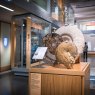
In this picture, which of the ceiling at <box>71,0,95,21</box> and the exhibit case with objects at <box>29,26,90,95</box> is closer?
the exhibit case with objects at <box>29,26,90,95</box>

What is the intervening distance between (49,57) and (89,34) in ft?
27.3

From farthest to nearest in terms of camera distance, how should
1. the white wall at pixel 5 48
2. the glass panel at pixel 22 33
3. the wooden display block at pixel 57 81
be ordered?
the white wall at pixel 5 48 → the glass panel at pixel 22 33 → the wooden display block at pixel 57 81

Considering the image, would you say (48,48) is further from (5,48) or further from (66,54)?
(5,48)

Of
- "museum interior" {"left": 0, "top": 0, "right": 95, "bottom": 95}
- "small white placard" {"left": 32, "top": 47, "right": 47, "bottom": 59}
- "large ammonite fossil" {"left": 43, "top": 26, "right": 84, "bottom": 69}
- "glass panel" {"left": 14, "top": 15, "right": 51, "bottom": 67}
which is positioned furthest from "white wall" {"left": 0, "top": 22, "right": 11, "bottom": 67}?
"small white placard" {"left": 32, "top": 47, "right": 47, "bottom": 59}

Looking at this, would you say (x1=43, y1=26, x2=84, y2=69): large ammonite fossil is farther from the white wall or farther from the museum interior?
the white wall

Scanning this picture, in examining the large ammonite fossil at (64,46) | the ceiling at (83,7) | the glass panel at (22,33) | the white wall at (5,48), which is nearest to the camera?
the large ammonite fossil at (64,46)

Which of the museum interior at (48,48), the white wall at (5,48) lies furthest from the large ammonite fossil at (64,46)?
the white wall at (5,48)

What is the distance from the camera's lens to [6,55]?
8406 millimetres

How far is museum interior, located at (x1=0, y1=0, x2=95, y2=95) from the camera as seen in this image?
1015 millimetres

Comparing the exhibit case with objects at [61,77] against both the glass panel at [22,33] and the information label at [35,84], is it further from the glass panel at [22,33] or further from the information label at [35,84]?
the glass panel at [22,33]

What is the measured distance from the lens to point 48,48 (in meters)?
1.24

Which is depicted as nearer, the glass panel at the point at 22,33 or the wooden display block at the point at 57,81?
the wooden display block at the point at 57,81

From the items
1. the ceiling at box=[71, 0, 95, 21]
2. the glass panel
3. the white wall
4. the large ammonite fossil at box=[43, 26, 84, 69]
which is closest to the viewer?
the large ammonite fossil at box=[43, 26, 84, 69]

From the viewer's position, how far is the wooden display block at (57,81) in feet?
3.12
